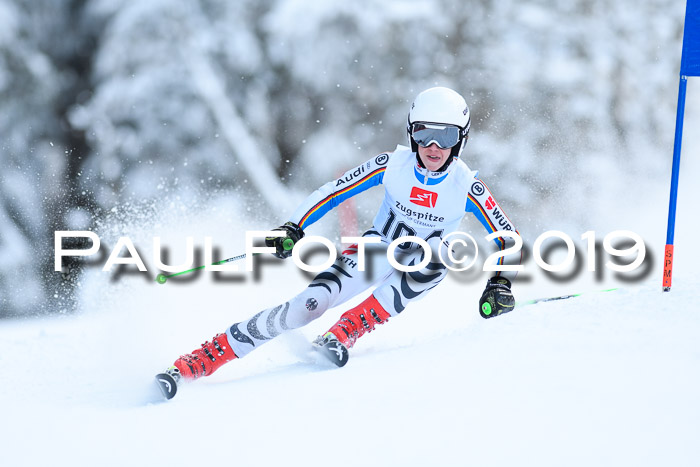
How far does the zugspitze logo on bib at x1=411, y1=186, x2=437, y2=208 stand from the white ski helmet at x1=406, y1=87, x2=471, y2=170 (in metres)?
0.28

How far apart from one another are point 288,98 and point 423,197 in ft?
24.1

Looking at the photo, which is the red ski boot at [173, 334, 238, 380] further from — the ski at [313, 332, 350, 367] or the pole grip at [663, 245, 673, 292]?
the pole grip at [663, 245, 673, 292]

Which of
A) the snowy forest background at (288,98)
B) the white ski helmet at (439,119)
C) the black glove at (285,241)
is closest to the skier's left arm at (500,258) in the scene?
the white ski helmet at (439,119)

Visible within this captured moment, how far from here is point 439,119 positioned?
350cm

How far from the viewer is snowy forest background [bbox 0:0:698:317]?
10.1 meters

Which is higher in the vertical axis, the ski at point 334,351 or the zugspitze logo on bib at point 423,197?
the zugspitze logo on bib at point 423,197

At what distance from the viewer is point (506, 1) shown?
10805mm

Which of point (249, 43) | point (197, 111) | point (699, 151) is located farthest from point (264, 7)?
point (699, 151)

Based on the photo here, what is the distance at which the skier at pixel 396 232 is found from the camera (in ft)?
11.6

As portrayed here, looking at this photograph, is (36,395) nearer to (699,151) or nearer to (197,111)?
(197,111)

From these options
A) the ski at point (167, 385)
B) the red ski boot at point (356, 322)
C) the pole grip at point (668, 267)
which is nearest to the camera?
the ski at point (167, 385)

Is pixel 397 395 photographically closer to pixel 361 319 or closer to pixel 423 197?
pixel 361 319

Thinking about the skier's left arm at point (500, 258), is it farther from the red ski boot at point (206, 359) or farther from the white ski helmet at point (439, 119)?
the red ski boot at point (206, 359)

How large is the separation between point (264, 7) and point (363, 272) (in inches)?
301
